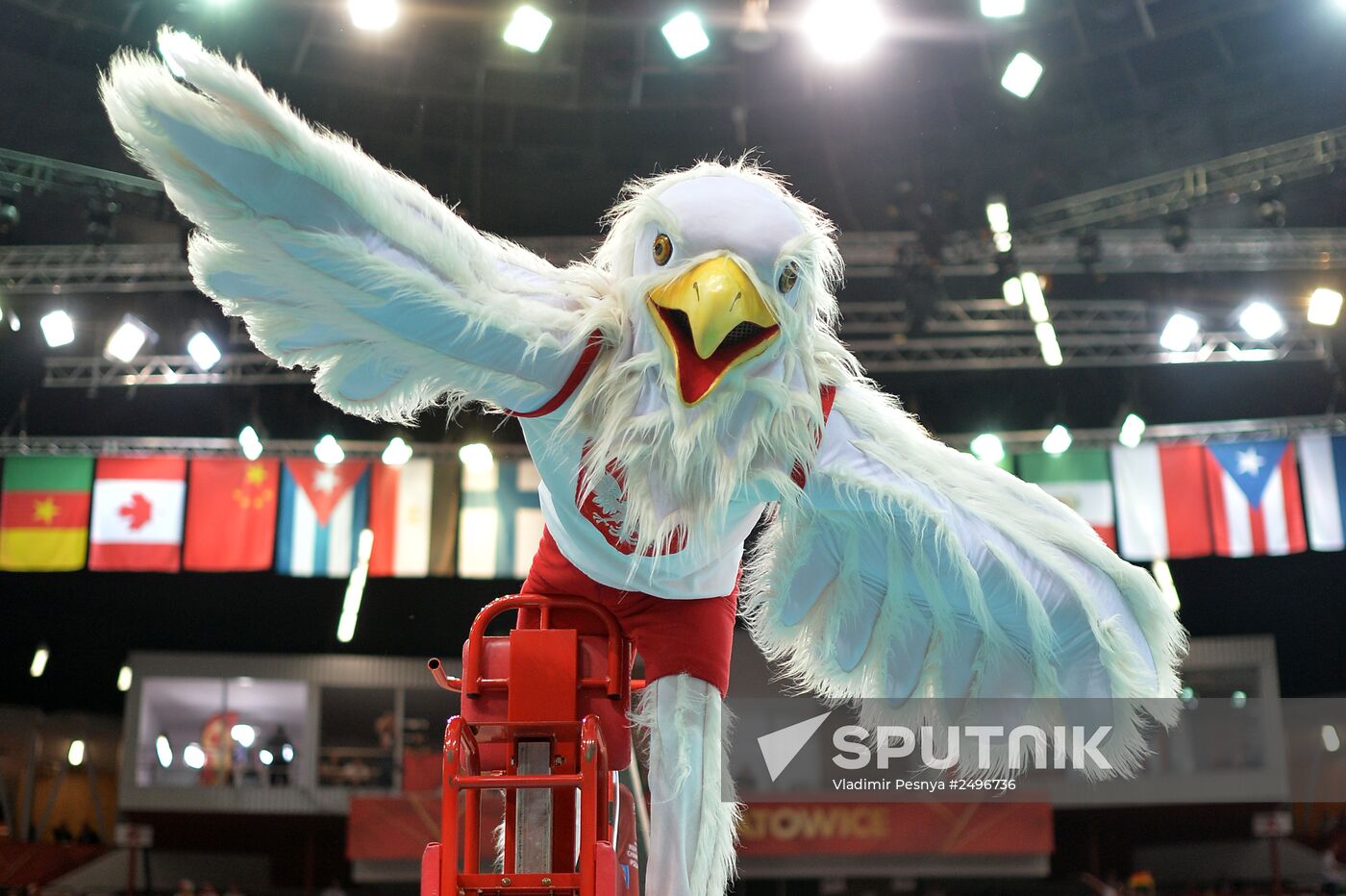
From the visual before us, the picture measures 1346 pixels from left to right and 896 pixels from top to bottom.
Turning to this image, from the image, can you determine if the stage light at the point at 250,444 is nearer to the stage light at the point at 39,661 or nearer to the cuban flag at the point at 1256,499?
the stage light at the point at 39,661

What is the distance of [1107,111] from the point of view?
755 cm

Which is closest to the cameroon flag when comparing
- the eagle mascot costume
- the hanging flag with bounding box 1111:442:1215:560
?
the hanging flag with bounding box 1111:442:1215:560

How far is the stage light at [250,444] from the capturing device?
844 centimetres

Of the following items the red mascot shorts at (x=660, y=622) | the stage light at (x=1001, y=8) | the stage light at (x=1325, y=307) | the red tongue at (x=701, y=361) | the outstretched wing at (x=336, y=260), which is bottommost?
the red mascot shorts at (x=660, y=622)

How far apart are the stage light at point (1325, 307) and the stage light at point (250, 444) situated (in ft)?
21.4

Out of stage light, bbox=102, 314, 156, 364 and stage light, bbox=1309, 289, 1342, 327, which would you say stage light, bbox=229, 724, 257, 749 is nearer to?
stage light, bbox=102, 314, 156, 364

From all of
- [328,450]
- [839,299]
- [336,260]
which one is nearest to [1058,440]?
[839,299]

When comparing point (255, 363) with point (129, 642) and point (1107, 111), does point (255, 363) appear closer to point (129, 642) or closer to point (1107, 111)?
point (129, 642)

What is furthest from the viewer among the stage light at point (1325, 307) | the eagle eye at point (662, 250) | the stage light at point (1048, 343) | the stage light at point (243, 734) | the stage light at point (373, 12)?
the stage light at point (243, 734)

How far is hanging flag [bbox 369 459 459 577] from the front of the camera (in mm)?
8523

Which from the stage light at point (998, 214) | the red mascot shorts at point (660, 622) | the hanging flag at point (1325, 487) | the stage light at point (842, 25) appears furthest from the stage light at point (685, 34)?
the hanging flag at point (1325, 487)

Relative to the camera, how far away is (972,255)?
25.0 ft

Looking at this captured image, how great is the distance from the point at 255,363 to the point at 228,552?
128 centimetres

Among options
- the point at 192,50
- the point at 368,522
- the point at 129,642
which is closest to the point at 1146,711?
the point at 192,50
